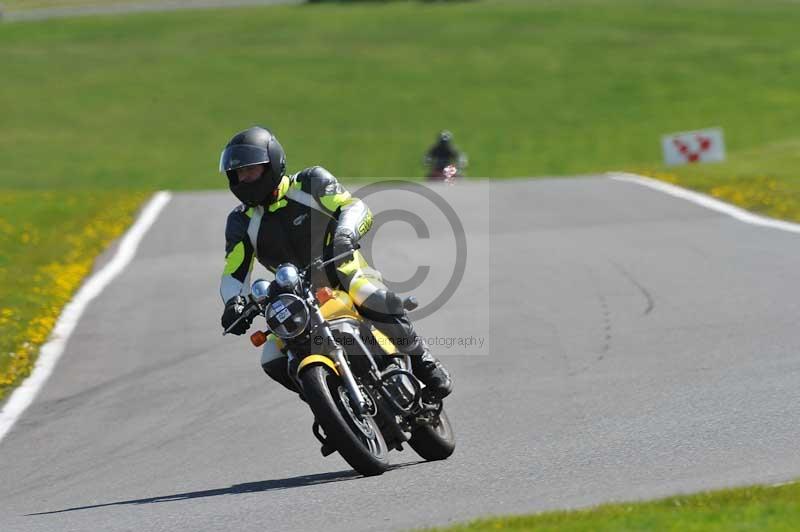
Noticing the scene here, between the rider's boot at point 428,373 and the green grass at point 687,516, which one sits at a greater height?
the rider's boot at point 428,373

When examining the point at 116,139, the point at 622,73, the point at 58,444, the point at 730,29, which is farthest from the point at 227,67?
the point at 58,444

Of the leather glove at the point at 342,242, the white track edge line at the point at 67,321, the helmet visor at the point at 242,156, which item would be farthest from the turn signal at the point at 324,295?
the white track edge line at the point at 67,321

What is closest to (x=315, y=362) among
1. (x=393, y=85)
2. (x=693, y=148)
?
(x=693, y=148)

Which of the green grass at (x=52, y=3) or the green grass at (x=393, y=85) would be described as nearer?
the green grass at (x=393, y=85)

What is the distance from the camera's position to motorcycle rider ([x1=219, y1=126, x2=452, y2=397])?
801 cm

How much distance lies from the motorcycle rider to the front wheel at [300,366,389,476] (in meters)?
0.53

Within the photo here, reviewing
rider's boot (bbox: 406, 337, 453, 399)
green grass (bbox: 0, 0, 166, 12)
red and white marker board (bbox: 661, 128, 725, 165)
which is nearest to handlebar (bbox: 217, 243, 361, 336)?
rider's boot (bbox: 406, 337, 453, 399)

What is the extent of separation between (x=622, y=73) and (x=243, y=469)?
4584 centimetres

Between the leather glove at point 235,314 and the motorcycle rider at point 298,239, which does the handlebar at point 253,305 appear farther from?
the motorcycle rider at point 298,239

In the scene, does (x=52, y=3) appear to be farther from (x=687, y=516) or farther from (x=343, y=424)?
(x=687, y=516)

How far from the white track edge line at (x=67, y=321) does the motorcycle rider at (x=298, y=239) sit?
309 cm

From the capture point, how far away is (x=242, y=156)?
308 inches

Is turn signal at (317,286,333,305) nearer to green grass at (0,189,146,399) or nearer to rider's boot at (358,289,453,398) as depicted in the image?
rider's boot at (358,289,453,398)

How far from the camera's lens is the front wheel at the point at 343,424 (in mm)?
7391
